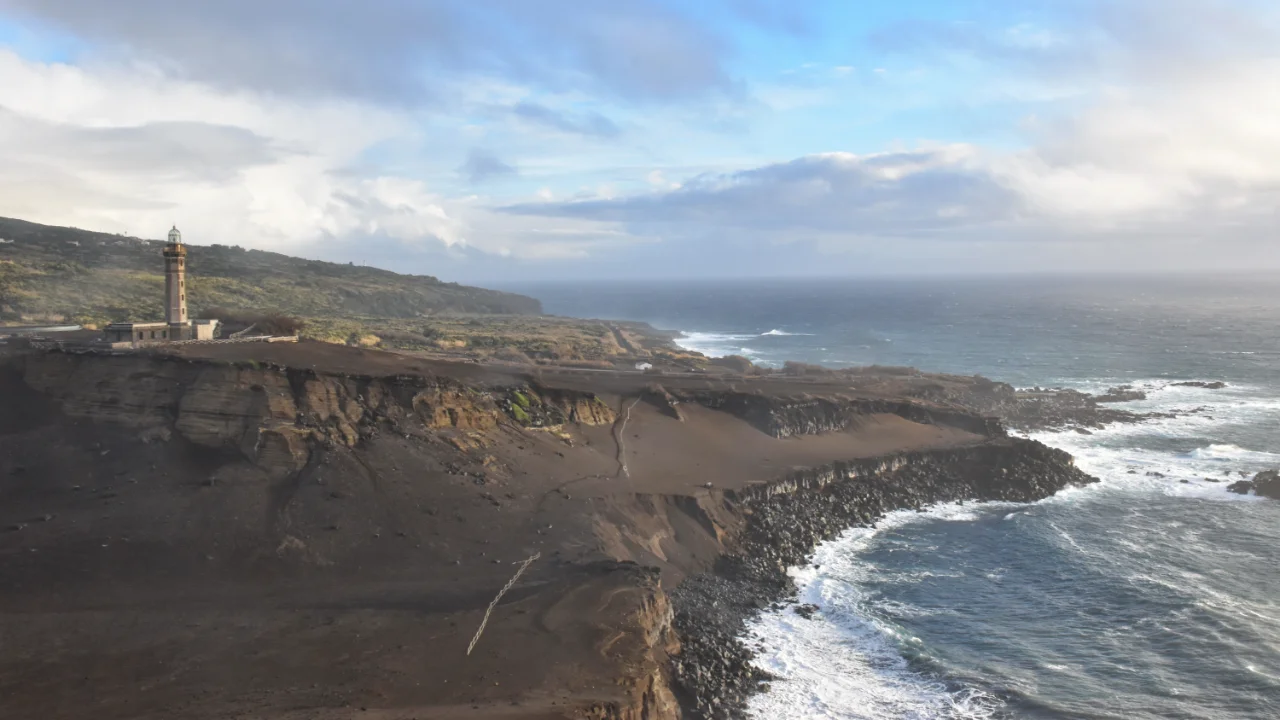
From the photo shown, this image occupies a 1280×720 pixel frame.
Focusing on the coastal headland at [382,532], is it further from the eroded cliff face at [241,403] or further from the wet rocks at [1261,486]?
the wet rocks at [1261,486]

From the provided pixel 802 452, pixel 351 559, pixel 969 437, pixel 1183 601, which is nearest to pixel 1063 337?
pixel 969 437

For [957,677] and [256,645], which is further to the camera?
[957,677]

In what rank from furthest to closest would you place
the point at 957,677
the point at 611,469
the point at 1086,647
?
the point at 611,469, the point at 1086,647, the point at 957,677

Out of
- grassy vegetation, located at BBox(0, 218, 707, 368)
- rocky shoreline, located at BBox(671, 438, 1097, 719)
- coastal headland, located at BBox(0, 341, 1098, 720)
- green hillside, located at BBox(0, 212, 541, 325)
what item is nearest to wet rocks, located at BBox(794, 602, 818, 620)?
rocky shoreline, located at BBox(671, 438, 1097, 719)

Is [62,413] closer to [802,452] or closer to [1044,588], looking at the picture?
[802,452]

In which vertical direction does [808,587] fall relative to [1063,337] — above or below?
below
